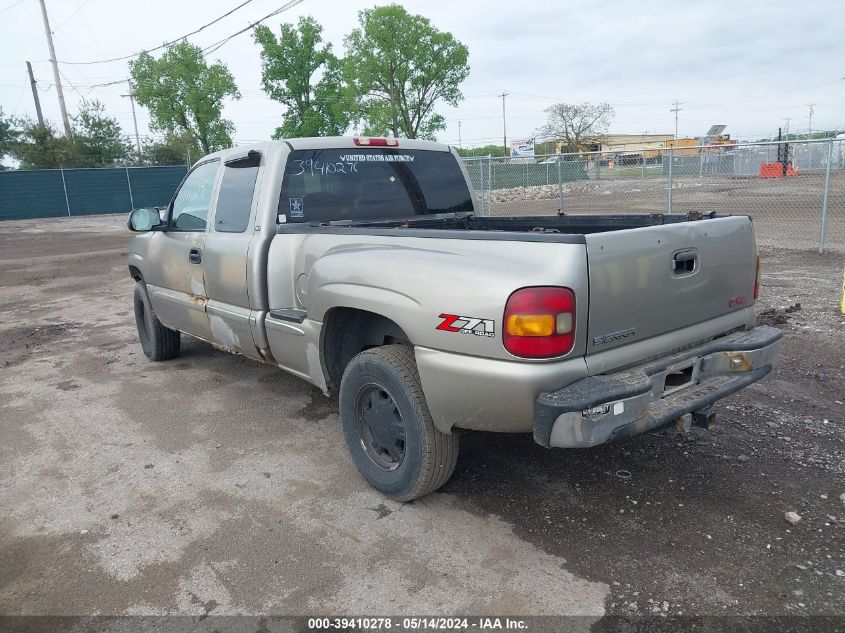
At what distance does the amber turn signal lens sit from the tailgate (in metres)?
0.21

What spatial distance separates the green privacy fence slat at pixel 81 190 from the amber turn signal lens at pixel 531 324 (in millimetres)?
32616

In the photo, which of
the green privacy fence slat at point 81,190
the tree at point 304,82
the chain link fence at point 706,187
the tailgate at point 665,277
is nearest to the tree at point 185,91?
the tree at point 304,82

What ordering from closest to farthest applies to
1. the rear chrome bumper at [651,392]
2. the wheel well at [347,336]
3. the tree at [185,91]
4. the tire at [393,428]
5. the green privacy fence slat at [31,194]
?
the rear chrome bumper at [651,392] < the tire at [393,428] < the wheel well at [347,336] < the green privacy fence slat at [31,194] < the tree at [185,91]

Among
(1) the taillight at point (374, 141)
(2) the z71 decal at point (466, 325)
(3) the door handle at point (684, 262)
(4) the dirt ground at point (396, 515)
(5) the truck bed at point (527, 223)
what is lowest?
(4) the dirt ground at point (396, 515)

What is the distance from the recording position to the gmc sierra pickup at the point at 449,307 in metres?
2.60

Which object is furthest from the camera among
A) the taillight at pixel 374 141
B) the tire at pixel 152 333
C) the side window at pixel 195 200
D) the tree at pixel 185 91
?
the tree at pixel 185 91

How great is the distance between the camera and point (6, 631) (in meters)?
2.52

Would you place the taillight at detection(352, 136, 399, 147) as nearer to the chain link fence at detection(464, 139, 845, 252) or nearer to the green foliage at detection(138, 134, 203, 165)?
the chain link fence at detection(464, 139, 845, 252)

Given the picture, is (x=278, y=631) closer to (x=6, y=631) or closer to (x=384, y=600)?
(x=384, y=600)

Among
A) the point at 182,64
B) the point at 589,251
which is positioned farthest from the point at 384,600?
the point at 182,64

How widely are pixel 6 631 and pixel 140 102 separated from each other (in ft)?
168

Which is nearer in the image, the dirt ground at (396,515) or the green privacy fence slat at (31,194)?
the dirt ground at (396,515)

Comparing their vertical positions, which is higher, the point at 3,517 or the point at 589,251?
the point at 589,251

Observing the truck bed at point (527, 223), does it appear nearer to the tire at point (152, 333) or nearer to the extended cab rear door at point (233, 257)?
the extended cab rear door at point (233, 257)
